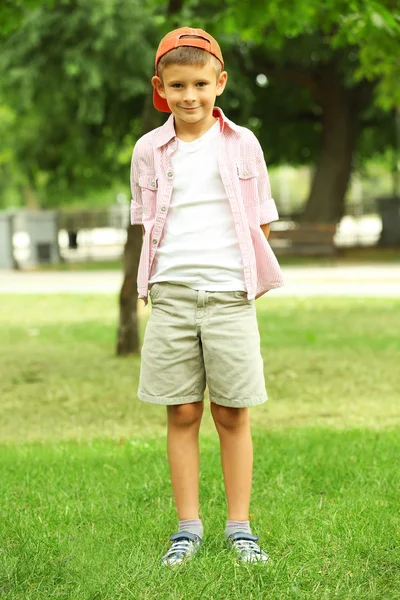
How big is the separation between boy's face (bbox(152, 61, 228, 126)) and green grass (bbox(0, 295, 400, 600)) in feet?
4.79

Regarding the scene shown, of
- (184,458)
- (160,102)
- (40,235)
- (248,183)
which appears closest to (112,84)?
(40,235)

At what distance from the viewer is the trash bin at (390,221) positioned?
93.1 feet

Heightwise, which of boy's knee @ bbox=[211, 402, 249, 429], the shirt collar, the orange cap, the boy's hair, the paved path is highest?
the orange cap

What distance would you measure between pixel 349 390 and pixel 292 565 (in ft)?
12.7

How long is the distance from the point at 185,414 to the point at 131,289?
5.04 m

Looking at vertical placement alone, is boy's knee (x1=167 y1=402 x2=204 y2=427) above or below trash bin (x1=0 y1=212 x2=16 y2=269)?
above

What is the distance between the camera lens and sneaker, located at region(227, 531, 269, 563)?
3.43 meters

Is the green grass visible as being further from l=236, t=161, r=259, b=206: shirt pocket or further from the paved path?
the paved path

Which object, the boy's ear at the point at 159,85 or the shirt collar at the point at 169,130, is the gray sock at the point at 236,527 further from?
the boy's ear at the point at 159,85

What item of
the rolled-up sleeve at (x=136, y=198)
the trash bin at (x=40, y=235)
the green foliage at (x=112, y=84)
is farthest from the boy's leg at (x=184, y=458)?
the trash bin at (x=40, y=235)

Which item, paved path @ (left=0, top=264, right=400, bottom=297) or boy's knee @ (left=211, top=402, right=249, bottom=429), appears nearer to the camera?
boy's knee @ (left=211, top=402, right=249, bottom=429)

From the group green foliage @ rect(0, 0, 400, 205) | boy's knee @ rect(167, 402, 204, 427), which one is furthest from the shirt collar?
green foliage @ rect(0, 0, 400, 205)

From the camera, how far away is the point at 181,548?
3492 millimetres

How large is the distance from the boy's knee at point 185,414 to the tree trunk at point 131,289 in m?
4.79
